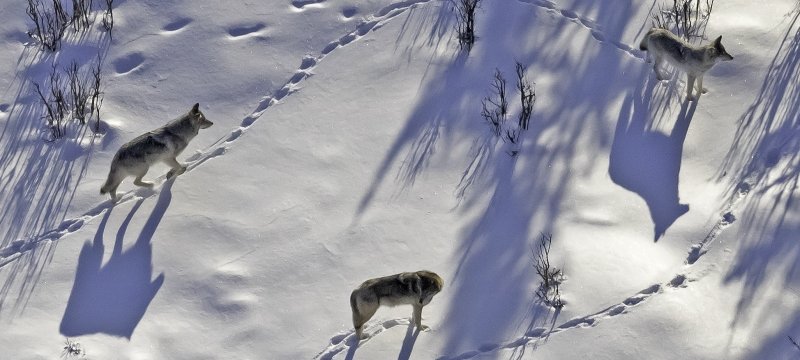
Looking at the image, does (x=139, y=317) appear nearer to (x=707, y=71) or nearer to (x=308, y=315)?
(x=308, y=315)

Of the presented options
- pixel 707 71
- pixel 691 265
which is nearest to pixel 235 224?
pixel 691 265

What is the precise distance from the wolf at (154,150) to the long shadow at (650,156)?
447 cm

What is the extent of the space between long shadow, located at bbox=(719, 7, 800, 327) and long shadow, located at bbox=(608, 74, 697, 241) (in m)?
0.54

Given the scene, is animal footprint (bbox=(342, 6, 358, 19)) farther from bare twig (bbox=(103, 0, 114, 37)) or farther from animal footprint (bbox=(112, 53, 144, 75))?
bare twig (bbox=(103, 0, 114, 37))

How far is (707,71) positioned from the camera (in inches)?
515

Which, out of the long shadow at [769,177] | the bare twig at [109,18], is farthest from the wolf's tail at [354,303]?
the bare twig at [109,18]

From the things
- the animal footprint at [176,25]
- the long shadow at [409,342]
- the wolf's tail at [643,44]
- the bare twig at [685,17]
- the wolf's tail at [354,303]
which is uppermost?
the bare twig at [685,17]

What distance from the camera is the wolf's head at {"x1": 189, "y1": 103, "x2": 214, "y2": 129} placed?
12.3m

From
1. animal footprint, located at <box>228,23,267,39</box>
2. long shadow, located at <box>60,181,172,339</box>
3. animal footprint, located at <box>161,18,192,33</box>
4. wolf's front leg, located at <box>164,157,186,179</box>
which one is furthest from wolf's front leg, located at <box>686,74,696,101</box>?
animal footprint, located at <box>161,18,192,33</box>

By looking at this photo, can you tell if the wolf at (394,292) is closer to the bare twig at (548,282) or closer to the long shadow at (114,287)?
the bare twig at (548,282)

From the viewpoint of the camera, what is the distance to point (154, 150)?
11.9 meters

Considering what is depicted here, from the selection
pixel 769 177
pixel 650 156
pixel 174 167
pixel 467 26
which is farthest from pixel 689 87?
pixel 174 167

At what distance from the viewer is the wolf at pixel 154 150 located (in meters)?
11.8

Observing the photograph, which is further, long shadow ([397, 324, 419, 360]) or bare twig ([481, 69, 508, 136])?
bare twig ([481, 69, 508, 136])
